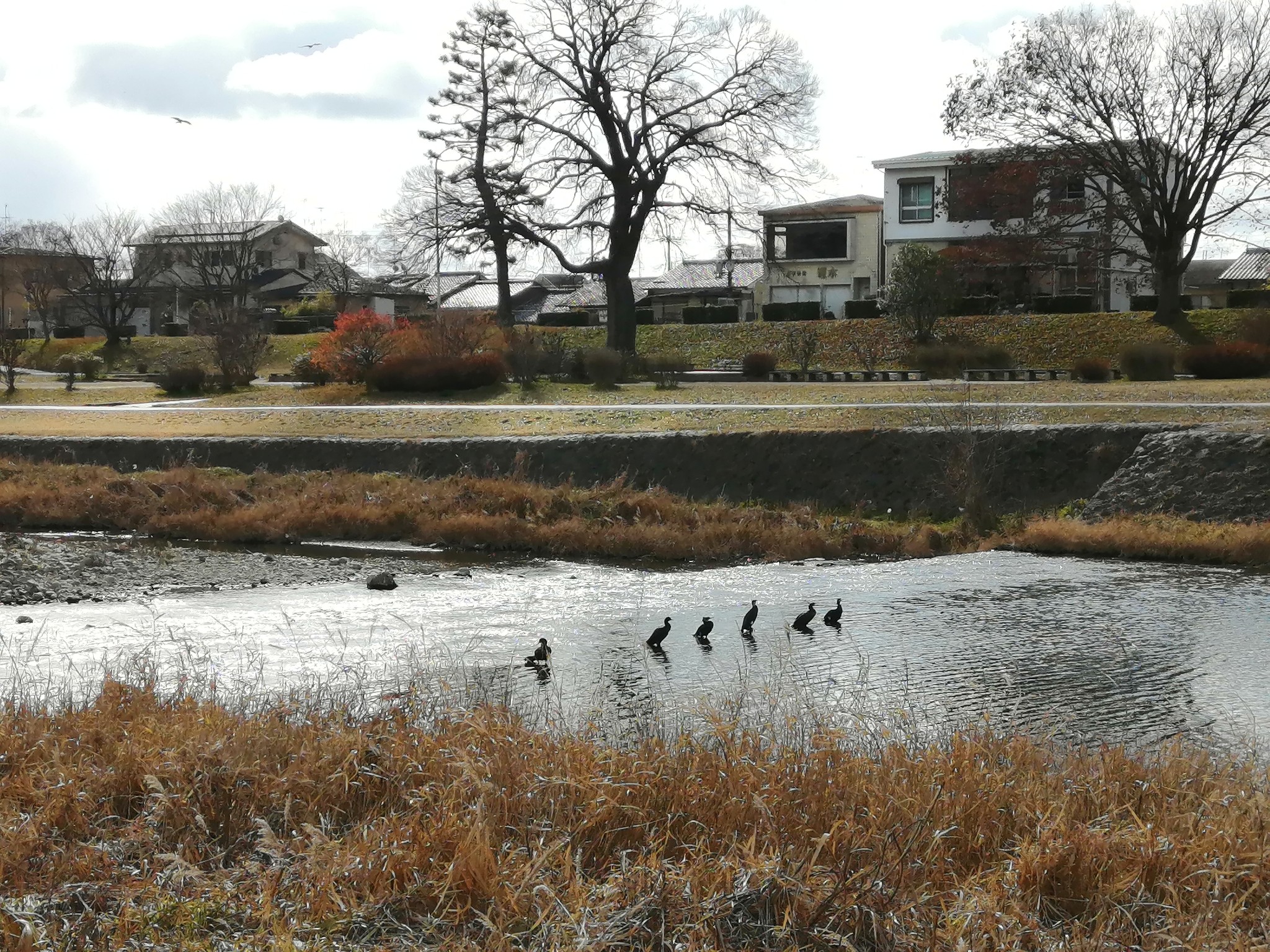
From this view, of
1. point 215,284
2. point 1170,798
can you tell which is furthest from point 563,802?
point 215,284

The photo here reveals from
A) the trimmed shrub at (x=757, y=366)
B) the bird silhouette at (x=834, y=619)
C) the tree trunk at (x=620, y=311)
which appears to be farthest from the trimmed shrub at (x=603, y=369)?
the bird silhouette at (x=834, y=619)

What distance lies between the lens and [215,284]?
84.5 metres

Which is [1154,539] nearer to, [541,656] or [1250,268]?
[541,656]

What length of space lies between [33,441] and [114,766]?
93.1 feet

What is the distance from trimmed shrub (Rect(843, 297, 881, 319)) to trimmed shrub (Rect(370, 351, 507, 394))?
24.8 metres

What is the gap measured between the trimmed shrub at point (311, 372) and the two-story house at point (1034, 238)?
25.5 meters

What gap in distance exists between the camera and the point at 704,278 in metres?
85.4

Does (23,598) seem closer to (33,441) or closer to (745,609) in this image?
(745,609)

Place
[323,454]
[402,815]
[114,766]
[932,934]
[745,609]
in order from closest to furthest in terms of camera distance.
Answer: [932,934] → [402,815] → [114,766] → [745,609] → [323,454]

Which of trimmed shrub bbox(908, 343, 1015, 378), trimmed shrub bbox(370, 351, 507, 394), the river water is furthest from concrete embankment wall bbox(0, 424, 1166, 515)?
trimmed shrub bbox(908, 343, 1015, 378)

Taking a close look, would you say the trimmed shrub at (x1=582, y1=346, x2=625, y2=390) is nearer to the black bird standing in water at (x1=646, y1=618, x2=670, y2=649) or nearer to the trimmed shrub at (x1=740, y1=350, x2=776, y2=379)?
the trimmed shrub at (x1=740, y1=350, x2=776, y2=379)

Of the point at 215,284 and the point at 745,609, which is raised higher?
the point at 215,284

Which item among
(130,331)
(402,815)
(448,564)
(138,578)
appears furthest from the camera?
(130,331)

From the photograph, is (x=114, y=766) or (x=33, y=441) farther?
(x=33, y=441)
